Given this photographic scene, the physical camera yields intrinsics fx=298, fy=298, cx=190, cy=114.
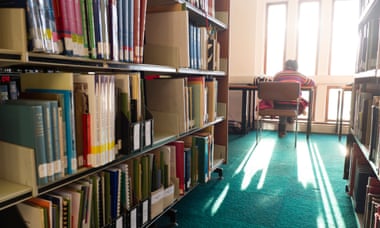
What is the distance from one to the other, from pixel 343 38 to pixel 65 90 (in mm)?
4664

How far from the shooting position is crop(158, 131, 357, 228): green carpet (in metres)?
1.78

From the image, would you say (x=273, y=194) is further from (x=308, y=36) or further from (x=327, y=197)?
(x=308, y=36)

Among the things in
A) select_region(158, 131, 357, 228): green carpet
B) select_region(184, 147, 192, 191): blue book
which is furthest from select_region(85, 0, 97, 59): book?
select_region(158, 131, 357, 228): green carpet

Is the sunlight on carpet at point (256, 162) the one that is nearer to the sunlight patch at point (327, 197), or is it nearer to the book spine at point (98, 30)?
the sunlight patch at point (327, 197)

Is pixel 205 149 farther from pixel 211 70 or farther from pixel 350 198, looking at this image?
pixel 350 198

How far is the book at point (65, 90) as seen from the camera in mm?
940

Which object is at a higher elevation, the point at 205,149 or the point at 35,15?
the point at 35,15

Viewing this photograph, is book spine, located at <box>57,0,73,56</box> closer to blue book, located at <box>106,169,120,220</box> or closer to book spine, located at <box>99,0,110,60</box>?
book spine, located at <box>99,0,110,60</box>

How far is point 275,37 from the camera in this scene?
16.2 ft

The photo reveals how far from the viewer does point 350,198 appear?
209cm

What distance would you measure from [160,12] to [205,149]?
94cm

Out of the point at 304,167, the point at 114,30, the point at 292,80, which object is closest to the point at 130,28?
the point at 114,30

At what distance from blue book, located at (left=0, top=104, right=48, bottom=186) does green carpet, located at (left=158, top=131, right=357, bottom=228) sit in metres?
1.04

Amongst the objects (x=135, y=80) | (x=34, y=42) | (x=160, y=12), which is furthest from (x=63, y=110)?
(x=160, y=12)
